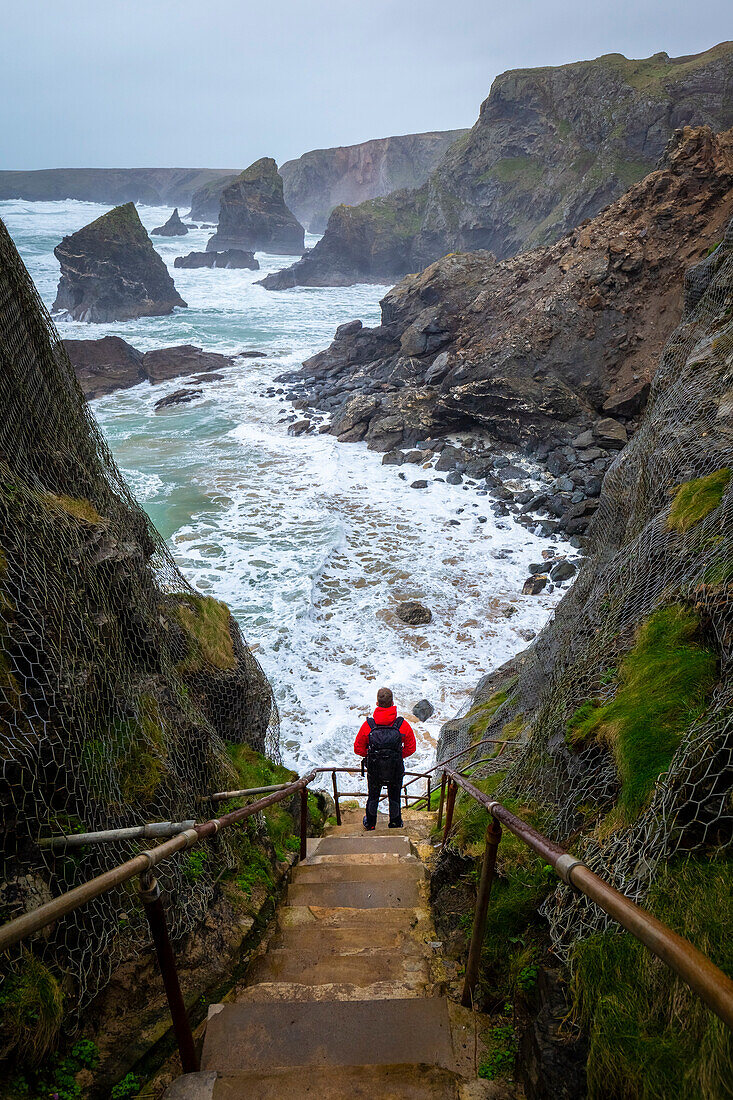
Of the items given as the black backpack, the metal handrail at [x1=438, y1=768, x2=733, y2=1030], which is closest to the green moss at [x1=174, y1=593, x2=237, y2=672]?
the black backpack

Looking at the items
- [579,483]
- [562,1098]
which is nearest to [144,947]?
[562,1098]

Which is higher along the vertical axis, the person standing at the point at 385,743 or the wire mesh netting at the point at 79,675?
the wire mesh netting at the point at 79,675

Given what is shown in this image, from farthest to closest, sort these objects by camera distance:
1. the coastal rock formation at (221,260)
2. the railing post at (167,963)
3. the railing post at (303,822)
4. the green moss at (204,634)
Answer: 1. the coastal rock formation at (221,260)
2. the green moss at (204,634)
3. the railing post at (303,822)
4. the railing post at (167,963)

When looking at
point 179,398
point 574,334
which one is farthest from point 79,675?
point 179,398

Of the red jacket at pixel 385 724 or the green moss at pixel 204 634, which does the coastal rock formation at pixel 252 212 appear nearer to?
the green moss at pixel 204 634

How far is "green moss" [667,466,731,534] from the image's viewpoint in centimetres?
469

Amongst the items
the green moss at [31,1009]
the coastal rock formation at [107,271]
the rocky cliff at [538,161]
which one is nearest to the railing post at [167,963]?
the green moss at [31,1009]

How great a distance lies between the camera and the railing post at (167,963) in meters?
2.14

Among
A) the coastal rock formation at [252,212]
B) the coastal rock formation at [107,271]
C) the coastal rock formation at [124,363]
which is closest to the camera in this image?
the coastal rock formation at [124,363]

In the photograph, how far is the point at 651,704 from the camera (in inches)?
129

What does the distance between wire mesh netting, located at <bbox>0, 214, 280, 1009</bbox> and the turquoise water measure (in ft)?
23.7

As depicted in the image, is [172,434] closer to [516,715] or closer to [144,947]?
[516,715]

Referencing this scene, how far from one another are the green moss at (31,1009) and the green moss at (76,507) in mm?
2620

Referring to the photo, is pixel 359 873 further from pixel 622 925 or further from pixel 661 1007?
pixel 622 925
